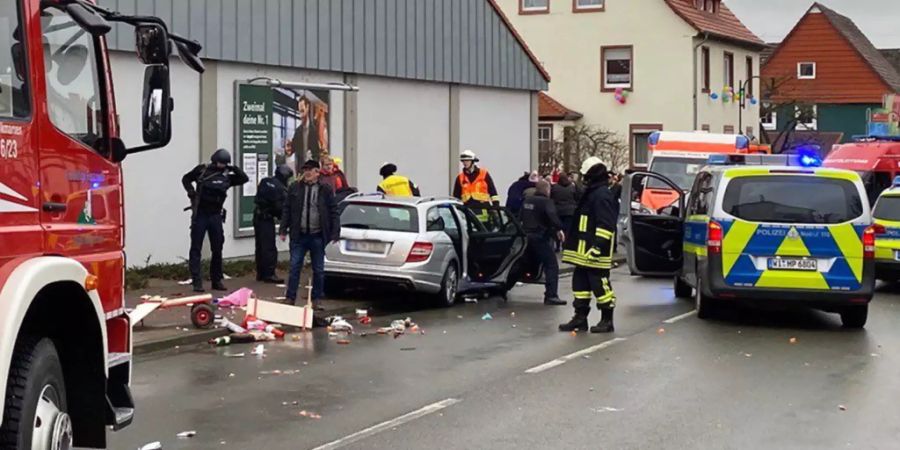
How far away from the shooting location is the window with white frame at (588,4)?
46812mm

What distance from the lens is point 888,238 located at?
1942cm

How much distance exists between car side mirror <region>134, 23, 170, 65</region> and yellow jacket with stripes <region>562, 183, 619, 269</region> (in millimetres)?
7812

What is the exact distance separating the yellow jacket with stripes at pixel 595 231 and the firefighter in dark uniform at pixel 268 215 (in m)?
5.61

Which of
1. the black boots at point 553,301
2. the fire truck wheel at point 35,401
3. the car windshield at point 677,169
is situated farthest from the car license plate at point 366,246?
the car windshield at point 677,169

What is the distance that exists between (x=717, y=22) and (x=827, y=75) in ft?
78.0

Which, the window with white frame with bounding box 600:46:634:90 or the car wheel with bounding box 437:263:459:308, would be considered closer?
the car wheel with bounding box 437:263:459:308

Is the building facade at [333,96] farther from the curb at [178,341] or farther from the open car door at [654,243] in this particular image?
the open car door at [654,243]

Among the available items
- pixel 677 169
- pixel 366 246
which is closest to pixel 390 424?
pixel 366 246

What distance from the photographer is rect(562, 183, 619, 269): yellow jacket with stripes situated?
13.7m

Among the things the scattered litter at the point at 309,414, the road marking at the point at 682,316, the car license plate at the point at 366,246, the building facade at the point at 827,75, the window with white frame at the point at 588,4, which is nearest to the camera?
the scattered litter at the point at 309,414

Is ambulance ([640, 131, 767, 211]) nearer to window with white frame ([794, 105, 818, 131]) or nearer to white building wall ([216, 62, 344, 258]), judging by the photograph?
white building wall ([216, 62, 344, 258])

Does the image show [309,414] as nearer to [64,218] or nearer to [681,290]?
[64,218]

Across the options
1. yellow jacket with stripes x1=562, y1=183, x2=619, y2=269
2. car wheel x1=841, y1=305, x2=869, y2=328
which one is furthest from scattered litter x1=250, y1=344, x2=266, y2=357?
car wheel x1=841, y1=305, x2=869, y2=328

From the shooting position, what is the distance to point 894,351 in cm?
1273
